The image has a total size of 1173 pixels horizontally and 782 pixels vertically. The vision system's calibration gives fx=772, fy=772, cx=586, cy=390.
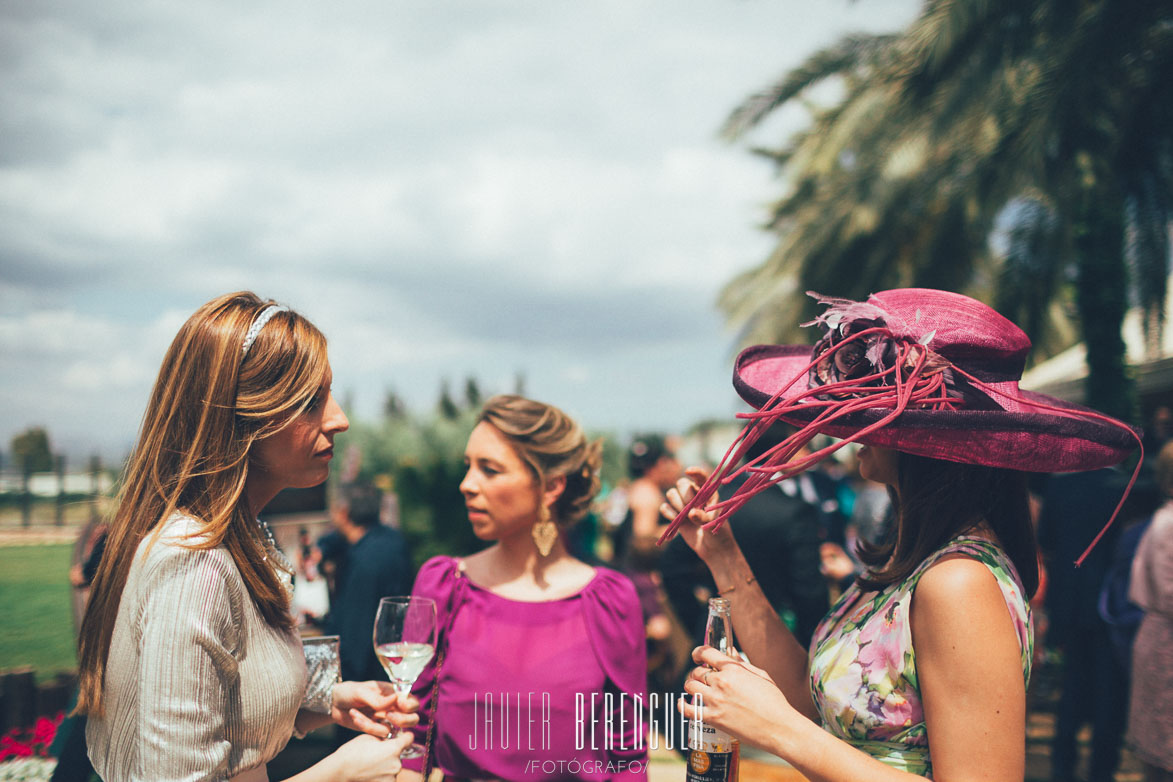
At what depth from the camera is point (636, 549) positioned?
6.41 m

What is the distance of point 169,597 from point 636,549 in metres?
5.21

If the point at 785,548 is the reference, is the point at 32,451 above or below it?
above

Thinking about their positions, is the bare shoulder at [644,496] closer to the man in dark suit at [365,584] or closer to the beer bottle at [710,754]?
the man in dark suit at [365,584]

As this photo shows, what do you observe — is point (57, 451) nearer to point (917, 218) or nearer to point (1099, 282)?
point (1099, 282)

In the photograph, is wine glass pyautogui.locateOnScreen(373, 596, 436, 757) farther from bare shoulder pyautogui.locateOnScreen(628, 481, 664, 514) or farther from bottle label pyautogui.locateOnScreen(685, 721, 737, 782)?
bare shoulder pyautogui.locateOnScreen(628, 481, 664, 514)

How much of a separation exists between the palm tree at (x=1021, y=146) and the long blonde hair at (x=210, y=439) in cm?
645

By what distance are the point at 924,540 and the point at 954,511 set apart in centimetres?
9

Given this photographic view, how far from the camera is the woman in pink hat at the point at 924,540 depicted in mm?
1438

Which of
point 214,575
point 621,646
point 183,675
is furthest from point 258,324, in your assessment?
point 621,646

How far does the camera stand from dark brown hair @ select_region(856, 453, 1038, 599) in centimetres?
164

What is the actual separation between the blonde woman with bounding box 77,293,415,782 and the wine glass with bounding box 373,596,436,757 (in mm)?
123

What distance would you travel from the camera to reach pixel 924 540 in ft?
5.38

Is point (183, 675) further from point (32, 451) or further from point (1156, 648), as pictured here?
A: point (32, 451)

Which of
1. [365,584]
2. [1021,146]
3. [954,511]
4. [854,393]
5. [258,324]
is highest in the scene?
[1021,146]
